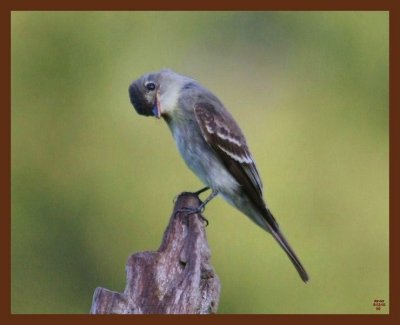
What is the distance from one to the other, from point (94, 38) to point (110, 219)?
6.22ft

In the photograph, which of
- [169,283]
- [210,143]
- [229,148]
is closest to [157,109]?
[210,143]

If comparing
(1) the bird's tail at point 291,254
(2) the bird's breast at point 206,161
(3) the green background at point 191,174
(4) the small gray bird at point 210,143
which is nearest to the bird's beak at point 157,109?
(4) the small gray bird at point 210,143

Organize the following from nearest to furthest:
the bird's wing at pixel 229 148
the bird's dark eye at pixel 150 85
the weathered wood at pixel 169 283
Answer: the weathered wood at pixel 169 283 → the bird's wing at pixel 229 148 → the bird's dark eye at pixel 150 85

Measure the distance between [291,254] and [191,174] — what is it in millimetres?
2000

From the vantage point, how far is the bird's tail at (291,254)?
5.68 meters

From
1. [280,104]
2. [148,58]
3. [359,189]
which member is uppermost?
[148,58]

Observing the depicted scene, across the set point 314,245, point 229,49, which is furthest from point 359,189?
point 229,49

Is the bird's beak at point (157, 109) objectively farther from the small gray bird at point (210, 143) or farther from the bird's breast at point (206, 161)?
the bird's breast at point (206, 161)

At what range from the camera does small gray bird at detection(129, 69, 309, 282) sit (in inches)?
233

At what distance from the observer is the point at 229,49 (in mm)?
8180

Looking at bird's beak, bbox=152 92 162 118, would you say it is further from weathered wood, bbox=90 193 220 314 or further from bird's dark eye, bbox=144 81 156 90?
weathered wood, bbox=90 193 220 314

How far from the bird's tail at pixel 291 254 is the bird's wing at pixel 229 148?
0.65 ft

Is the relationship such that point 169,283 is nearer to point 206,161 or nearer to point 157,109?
point 206,161

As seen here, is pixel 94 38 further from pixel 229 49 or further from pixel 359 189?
pixel 359 189
